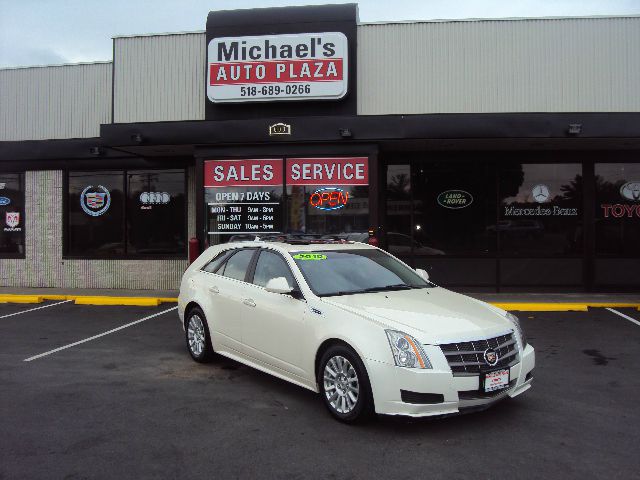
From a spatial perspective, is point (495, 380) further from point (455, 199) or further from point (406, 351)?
point (455, 199)

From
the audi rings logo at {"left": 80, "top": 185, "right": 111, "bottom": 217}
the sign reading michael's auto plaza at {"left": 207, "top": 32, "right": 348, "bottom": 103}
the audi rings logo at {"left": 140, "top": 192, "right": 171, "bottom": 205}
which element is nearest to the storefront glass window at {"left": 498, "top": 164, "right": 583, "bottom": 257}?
the sign reading michael's auto plaza at {"left": 207, "top": 32, "right": 348, "bottom": 103}

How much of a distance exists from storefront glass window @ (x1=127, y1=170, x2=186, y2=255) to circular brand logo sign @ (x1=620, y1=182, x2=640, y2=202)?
34.9 feet

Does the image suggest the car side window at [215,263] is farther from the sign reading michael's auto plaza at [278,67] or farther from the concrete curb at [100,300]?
the sign reading michael's auto plaza at [278,67]

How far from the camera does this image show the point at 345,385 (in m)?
4.77

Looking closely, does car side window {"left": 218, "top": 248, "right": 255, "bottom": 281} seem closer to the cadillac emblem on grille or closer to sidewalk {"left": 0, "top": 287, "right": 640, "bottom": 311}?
the cadillac emblem on grille

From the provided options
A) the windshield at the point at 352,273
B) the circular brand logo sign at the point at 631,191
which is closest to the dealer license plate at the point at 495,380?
the windshield at the point at 352,273

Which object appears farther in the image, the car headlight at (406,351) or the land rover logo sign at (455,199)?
the land rover logo sign at (455,199)

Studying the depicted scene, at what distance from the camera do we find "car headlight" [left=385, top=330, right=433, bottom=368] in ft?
14.4

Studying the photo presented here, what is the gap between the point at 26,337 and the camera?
28.7 ft

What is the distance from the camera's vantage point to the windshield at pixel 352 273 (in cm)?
557

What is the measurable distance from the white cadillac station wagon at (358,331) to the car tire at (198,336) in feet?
0.09

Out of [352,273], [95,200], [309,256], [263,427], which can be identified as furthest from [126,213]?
[263,427]

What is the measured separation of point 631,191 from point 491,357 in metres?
10.7

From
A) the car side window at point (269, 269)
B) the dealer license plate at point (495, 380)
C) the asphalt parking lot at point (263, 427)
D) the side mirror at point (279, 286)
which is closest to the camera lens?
the asphalt parking lot at point (263, 427)
